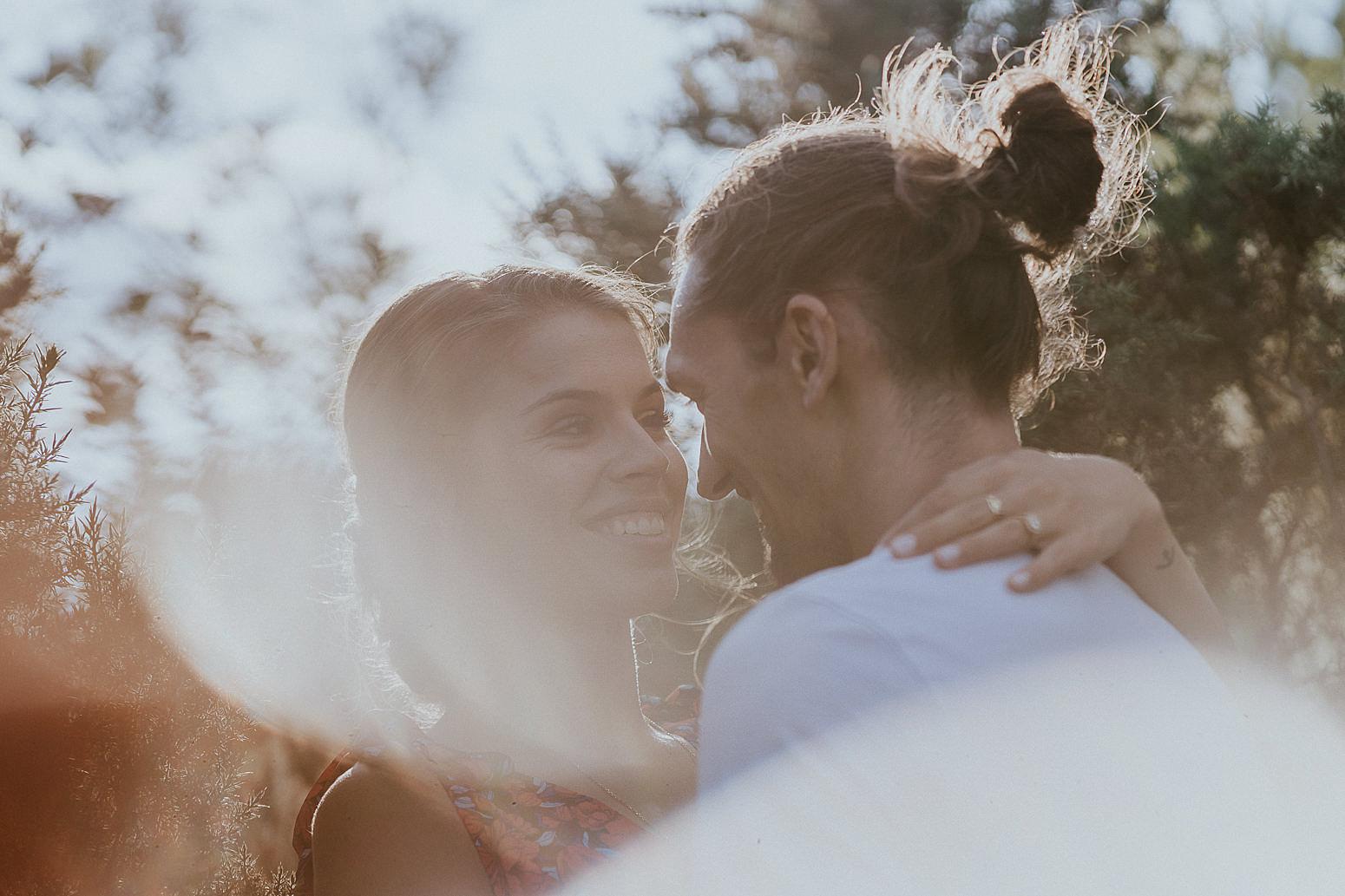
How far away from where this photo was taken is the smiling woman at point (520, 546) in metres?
2.54

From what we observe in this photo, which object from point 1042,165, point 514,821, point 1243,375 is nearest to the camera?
point 1042,165

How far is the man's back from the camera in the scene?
54.4 inches

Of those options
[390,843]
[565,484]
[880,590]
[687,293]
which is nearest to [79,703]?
[390,843]

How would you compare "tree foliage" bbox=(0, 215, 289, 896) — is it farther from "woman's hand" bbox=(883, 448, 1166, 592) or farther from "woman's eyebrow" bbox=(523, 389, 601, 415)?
"woman's hand" bbox=(883, 448, 1166, 592)

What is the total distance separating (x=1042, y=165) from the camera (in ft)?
6.07

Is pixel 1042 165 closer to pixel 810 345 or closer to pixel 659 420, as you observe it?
pixel 810 345

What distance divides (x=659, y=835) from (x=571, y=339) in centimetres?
113

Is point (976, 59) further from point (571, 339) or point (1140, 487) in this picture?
point (1140, 487)

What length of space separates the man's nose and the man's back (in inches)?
20.2

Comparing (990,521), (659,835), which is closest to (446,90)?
(659,835)

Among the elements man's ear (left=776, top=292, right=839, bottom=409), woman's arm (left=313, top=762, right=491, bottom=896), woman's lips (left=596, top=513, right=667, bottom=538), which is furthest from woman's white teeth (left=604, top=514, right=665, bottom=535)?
man's ear (left=776, top=292, right=839, bottom=409)

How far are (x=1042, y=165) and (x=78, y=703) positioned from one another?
238 cm

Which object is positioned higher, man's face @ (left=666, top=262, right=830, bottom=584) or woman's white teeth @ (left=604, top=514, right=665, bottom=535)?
man's face @ (left=666, top=262, right=830, bottom=584)

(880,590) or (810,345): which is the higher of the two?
(810,345)
